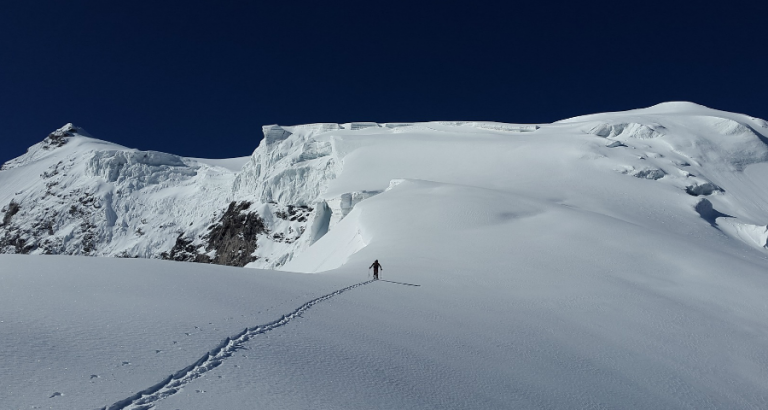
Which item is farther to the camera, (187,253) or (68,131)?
(68,131)

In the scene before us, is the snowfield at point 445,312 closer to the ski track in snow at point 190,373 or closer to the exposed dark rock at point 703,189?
the ski track in snow at point 190,373

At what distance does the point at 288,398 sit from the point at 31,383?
2832 mm

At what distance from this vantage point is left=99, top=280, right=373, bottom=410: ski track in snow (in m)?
5.43

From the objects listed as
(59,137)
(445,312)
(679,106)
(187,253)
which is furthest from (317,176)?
(59,137)

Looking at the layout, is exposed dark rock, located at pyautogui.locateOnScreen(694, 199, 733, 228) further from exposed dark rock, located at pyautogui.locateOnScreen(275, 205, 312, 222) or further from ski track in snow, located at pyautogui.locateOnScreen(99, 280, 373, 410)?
exposed dark rock, located at pyautogui.locateOnScreen(275, 205, 312, 222)

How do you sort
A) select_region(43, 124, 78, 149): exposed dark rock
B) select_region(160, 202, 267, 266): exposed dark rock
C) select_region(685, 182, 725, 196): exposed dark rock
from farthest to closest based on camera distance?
select_region(43, 124, 78, 149): exposed dark rock < select_region(160, 202, 267, 266): exposed dark rock < select_region(685, 182, 725, 196): exposed dark rock

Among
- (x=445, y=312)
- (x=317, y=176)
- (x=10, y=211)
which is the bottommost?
(x=445, y=312)

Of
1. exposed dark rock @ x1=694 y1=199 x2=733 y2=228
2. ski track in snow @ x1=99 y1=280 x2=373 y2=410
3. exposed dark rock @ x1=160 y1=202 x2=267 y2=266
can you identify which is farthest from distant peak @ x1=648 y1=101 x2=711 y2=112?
ski track in snow @ x1=99 y1=280 x2=373 y2=410

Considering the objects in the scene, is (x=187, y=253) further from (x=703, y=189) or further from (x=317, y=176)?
(x=703, y=189)

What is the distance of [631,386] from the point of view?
9188mm

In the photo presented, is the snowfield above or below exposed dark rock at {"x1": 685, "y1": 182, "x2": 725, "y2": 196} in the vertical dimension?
below

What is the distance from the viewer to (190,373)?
6.27 meters

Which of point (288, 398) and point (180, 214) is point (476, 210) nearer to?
point (288, 398)

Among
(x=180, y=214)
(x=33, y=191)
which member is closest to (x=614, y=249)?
(x=180, y=214)
